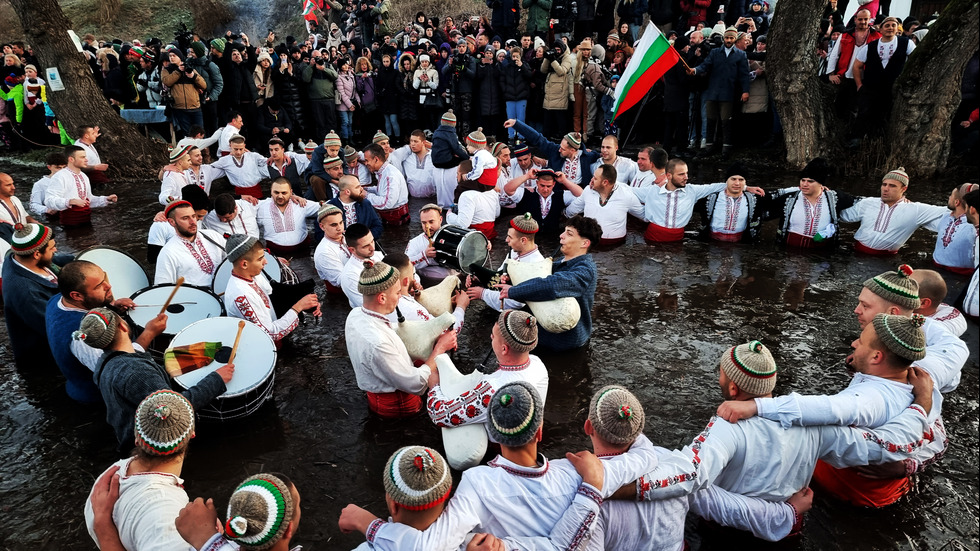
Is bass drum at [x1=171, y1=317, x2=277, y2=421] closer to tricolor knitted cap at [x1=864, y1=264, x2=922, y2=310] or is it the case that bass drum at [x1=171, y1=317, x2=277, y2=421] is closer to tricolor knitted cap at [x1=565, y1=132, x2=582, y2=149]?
tricolor knitted cap at [x1=864, y1=264, x2=922, y2=310]

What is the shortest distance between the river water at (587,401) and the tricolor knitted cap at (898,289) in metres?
0.86

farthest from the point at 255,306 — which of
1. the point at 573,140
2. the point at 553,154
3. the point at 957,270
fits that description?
the point at 957,270

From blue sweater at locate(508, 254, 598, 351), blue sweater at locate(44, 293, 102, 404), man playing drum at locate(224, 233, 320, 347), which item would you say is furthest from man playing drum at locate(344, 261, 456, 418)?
blue sweater at locate(44, 293, 102, 404)

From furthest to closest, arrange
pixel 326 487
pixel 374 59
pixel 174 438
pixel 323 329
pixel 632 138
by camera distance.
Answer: pixel 374 59, pixel 632 138, pixel 323 329, pixel 326 487, pixel 174 438

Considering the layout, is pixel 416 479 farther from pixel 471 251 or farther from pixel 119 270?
pixel 119 270

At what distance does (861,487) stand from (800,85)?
9418mm

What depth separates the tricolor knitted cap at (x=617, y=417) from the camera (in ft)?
9.67

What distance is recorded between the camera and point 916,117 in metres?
10.5

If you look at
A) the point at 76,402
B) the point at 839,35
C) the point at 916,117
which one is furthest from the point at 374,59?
the point at 76,402

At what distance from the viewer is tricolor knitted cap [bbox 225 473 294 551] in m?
2.39

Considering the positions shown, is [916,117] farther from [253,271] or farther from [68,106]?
[68,106]

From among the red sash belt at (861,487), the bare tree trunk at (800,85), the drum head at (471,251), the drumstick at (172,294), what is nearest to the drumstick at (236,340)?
the drumstick at (172,294)

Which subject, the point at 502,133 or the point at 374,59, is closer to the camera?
the point at 502,133

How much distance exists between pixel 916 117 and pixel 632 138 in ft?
18.2
